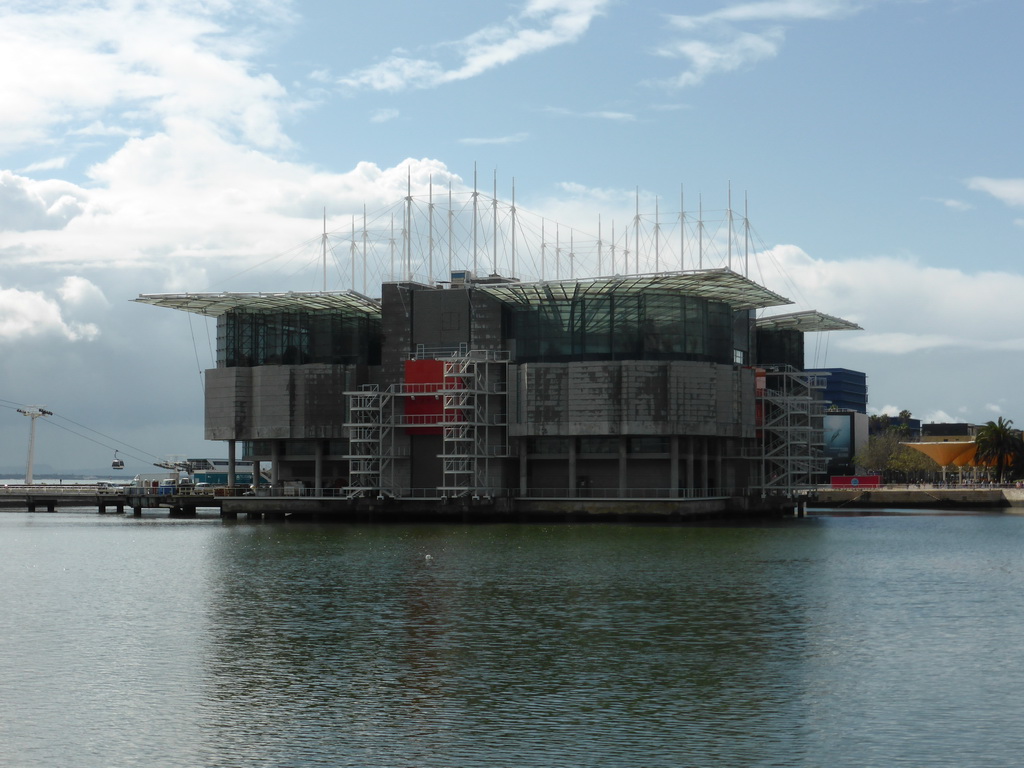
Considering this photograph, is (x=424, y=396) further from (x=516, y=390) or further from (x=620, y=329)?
(x=620, y=329)

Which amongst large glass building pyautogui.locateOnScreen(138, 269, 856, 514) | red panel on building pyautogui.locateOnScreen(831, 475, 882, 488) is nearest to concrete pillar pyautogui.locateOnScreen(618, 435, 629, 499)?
large glass building pyautogui.locateOnScreen(138, 269, 856, 514)

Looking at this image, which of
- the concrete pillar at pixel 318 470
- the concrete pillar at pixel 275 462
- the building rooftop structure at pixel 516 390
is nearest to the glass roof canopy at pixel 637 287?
the building rooftop structure at pixel 516 390

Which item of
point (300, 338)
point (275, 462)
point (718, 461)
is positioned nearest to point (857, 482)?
point (718, 461)

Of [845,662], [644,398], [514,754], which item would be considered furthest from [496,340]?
[514,754]

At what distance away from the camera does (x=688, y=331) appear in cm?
12588

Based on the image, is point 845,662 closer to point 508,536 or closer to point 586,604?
point 586,604

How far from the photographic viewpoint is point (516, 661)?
42.5 m

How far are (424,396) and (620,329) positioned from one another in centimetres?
1999

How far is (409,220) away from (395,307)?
9.70 meters

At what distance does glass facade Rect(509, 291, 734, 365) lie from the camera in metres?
125

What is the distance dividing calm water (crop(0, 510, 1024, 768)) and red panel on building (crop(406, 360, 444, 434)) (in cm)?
4806

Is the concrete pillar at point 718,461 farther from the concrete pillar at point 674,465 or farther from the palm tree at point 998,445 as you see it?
the palm tree at point 998,445

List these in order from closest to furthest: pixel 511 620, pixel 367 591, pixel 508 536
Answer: pixel 511 620 → pixel 367 591 → pixel 508 536

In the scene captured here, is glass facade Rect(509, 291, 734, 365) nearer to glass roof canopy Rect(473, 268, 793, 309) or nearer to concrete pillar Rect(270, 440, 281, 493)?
glass roof canopy Rect(473, 268, 793, 309)
